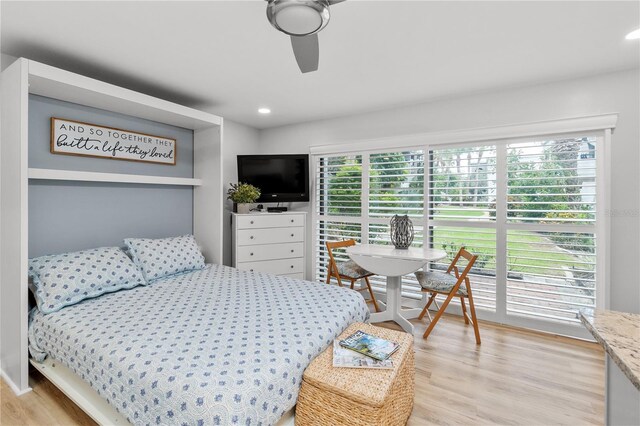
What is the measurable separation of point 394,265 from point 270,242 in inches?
61.2

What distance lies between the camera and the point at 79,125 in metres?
2.46

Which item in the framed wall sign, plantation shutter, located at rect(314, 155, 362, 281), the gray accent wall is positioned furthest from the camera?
plantation shutter, located at rect(314, 155, 362, 281)

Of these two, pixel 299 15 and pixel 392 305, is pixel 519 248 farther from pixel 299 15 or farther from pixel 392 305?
pixel 299 15

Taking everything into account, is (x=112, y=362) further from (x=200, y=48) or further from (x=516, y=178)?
(x=516, y=178)

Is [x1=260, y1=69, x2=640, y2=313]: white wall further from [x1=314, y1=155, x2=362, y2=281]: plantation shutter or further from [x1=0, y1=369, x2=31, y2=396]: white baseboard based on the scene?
[x1=0, y1=369, x2=31, y2=396]: white baseboard

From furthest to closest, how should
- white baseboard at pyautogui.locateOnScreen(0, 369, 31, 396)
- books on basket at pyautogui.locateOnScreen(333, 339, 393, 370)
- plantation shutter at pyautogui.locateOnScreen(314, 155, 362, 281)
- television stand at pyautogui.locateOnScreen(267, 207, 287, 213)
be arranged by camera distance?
television stand at pyautogui.locateOnScreen(267, 207, 287, 213) < plantation shutter at pyautogui.locateOnScreen(314, 155, 362, 281) < white baseboard at pyautogui.locateOnScreen(0, 369, 31, 396) < books on basket at pyautogui.locateOnScreen(333, 339, 393, 370)

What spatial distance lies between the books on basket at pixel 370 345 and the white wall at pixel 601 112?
225 centimetres

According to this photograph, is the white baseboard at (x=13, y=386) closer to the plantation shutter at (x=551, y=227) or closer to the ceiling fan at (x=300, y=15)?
the ceiling fan at (x=300, y=15)

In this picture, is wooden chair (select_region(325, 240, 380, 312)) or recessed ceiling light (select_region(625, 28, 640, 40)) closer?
recessed ceiling light (select_region(625, 28, 640, 40))

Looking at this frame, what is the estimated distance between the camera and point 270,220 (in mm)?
3621

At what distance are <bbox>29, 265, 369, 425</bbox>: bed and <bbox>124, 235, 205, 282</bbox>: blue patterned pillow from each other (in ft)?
0.90

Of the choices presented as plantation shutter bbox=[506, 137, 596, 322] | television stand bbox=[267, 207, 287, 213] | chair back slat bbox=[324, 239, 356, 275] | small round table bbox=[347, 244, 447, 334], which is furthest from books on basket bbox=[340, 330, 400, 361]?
television stand bbox=[267, 207, 287, 213]

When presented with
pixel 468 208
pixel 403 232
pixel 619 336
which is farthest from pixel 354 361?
pixel 468 208

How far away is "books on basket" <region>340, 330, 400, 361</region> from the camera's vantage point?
1.56 meters
